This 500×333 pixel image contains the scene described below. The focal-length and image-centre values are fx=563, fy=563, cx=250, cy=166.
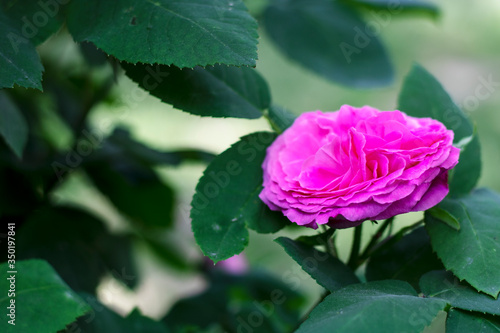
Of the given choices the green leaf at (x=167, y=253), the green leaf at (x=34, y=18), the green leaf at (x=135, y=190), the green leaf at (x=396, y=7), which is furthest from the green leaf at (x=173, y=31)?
the green leaf at (x=167, y=253)

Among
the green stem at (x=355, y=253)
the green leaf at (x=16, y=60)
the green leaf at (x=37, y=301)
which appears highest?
the green leaf at (x=16, y=60)

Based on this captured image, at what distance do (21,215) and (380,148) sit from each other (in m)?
0.63

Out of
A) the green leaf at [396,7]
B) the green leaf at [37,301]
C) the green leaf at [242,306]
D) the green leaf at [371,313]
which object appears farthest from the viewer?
the green leaf at [396,7]

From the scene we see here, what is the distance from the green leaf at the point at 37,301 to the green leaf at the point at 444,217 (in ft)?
1.24

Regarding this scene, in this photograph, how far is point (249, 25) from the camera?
0.59 metres

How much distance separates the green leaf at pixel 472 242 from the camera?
20.8 inches

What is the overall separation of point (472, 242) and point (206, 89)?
0.33 meters

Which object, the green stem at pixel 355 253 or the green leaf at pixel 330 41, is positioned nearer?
the green stem at pixel 355 253

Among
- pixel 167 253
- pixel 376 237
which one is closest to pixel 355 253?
pixel 376 237

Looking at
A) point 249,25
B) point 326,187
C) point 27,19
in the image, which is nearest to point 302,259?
point 326,187

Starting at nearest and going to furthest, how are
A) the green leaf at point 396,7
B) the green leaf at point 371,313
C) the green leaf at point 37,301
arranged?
the green leaf at point 371,313, the green leaf at point 37,301, the green leaf at point 396,7

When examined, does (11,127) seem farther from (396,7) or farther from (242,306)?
(396,7)

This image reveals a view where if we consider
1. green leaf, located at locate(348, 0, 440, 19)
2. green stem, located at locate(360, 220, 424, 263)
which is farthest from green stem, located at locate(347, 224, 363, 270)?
green leaf, located at locate(348, 0, 440, 19)

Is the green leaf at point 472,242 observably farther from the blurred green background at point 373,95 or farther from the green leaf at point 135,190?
the blurred green background at point 373,95
